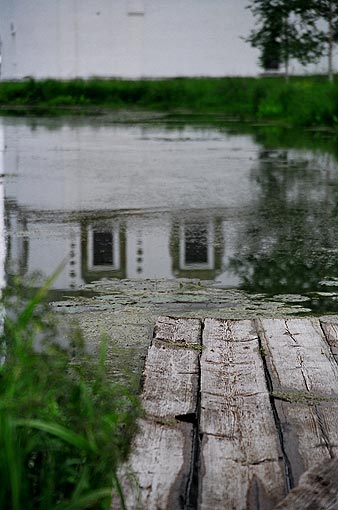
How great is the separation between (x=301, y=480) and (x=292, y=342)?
1.12 meters

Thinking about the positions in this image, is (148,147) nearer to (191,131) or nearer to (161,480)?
(191,131)

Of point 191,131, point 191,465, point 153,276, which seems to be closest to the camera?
point 191,465

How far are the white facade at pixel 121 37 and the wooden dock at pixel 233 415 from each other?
22.2 meters

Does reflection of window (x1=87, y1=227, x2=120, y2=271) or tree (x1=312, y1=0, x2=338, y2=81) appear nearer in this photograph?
reflection of window (x1=87, y1=227, x2=120, y2=271)

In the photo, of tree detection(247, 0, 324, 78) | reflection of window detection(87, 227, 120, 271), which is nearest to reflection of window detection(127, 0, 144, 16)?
tree detection(247, 0, 324, 78)

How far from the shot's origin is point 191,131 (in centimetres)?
1401

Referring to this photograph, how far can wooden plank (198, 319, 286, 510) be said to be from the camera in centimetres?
198

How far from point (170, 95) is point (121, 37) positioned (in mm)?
3882

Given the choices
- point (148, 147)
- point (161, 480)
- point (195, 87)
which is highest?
point (195, 87)

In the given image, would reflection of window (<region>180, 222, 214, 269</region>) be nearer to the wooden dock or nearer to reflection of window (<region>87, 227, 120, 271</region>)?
reflection of window (<region>87, 227, 120, 271</region>)

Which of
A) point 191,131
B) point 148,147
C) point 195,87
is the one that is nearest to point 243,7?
point 195,87

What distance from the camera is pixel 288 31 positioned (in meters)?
23.2

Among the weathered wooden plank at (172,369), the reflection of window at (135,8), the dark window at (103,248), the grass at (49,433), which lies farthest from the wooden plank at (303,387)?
the reflection of window at (135,8)

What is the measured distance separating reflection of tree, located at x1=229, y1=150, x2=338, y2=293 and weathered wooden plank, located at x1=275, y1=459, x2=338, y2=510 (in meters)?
2.04
